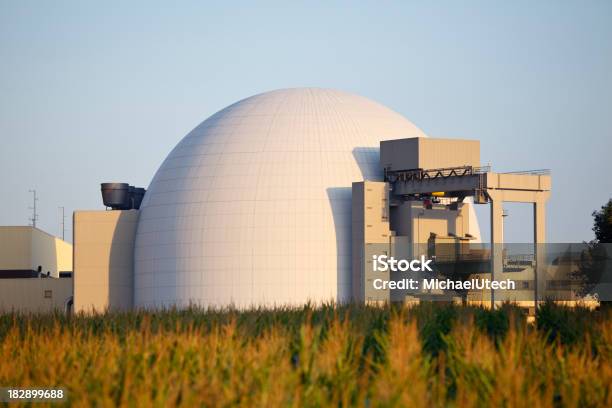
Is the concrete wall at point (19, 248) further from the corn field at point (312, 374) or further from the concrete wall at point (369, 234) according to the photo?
the corn field at point (312, 374)

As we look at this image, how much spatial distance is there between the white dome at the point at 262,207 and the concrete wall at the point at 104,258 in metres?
1.97

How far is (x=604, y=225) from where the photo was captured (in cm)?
9531

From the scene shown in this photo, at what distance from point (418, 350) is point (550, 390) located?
4072 millimetres

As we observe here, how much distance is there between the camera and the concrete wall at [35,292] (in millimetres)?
97188

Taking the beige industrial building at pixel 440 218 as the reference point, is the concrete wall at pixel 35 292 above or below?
below

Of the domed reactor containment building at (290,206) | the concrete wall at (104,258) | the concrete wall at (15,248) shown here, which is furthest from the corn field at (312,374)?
the concrete wall at (15,248)

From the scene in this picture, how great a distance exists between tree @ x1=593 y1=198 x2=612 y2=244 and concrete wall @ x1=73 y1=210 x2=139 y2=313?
38415 millimetres

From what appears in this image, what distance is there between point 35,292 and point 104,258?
31.3 feet

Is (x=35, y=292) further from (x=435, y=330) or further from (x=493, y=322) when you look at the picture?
(x=435, y=330)

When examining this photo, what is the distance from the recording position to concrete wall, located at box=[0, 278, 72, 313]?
319 feet
